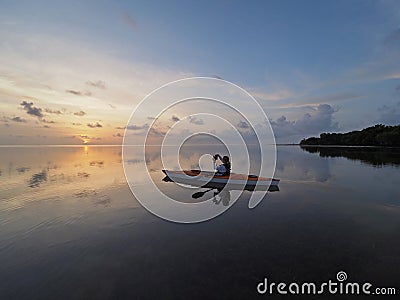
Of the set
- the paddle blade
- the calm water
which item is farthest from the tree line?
the paddle blade

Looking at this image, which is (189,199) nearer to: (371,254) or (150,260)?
(150,260)

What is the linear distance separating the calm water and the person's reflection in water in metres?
0.96

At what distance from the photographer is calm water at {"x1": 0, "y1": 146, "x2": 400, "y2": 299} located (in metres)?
6.05

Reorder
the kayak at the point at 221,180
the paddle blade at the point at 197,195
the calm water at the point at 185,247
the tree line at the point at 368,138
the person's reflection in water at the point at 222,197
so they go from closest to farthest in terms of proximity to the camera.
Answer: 1. the calm water at the point at 185,247
2. the person's reflection in water at the point at 222,197
3. the paddle blade at the point at 197,195
4. the kayak at the point at 221,180
5. the tree line at the point at 368,138

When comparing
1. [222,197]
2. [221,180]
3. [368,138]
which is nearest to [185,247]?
[222,197]

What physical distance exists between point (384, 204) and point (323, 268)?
396 inches

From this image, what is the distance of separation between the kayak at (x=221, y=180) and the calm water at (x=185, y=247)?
9.93 feet

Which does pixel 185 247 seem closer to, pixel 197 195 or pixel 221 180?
pixel 197 195

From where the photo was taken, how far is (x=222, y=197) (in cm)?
1582

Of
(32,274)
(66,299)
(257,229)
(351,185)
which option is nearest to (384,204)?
(351,185)

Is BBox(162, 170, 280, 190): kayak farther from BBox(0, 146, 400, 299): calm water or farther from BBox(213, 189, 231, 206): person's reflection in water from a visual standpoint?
BBox(0, 146, 400, 299): calm water

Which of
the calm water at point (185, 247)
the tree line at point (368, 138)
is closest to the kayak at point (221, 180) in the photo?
the calm water at point (185, 247)

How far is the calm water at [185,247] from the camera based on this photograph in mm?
6055

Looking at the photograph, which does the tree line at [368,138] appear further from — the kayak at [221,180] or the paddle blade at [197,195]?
the paddle blade at [197,195]
